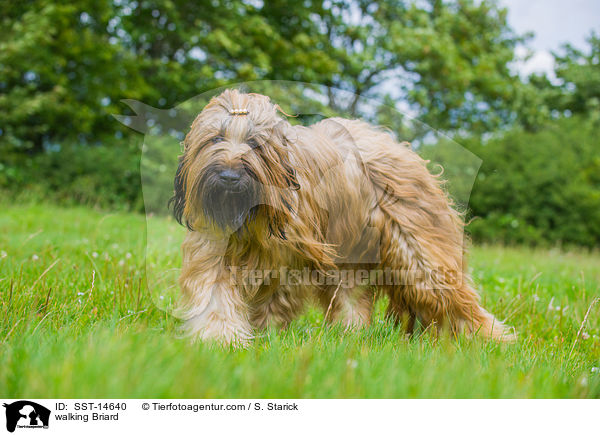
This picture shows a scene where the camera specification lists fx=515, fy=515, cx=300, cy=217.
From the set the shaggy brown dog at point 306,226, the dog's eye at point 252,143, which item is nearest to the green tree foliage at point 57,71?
the shaggy brown dog at point 306,226

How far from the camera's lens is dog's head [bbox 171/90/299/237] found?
261cm

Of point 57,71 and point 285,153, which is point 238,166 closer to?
point 285,153

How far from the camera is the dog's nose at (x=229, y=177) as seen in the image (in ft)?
8.45

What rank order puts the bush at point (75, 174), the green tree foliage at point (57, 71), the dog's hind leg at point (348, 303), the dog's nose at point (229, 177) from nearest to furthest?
the dog's nose at point (229, 177)
the dog's hind leg at point (348, 303)
the bush at point (75, 174)
the green tree foliage at point (57, 71)

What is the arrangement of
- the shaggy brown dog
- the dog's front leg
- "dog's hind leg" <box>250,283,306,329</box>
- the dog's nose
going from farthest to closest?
"dog's hind leg" <box>250,283,306,329</box>
the dog's front leg
the shaggy brown dog
the dog's nose

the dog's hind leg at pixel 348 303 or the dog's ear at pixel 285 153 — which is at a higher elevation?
the dog's ear at pixel 285 153

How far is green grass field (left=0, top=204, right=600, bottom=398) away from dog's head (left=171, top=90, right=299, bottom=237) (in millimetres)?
645

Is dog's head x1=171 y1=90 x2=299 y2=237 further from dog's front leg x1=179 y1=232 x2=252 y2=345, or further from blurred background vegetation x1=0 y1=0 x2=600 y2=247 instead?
blurred background vegetation x1=0 y1=0 x2=600 y2=247

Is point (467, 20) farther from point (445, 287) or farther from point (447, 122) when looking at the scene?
point (445, 287)

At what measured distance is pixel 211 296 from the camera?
9.43ft
